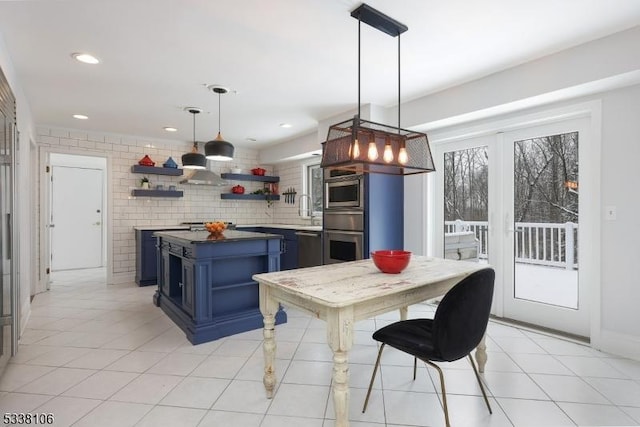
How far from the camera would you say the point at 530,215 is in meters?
3.40

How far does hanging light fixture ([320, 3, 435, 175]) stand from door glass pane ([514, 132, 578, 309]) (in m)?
1.67

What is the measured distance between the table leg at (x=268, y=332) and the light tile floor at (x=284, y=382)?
0.38 ft

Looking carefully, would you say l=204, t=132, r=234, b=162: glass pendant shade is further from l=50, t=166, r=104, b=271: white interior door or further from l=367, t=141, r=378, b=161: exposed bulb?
l=50, t=166, r=104, b=271: white interior door

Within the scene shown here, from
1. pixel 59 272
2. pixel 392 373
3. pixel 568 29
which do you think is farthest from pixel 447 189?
pixel 59 272

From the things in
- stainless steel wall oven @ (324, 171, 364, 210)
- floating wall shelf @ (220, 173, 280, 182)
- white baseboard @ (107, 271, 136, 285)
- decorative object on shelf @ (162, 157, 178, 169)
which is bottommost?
white baseboard @ (107, 271, 136, 285)

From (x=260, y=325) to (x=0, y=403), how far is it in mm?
1916

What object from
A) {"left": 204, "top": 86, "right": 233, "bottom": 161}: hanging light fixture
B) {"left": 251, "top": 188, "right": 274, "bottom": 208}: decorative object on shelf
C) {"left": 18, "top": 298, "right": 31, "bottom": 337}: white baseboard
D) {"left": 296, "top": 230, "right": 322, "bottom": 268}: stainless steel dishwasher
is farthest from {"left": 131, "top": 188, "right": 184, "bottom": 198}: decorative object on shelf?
{"left": 204, "top": 86, "right": 233, "bottom": 161}: hanging light fixture

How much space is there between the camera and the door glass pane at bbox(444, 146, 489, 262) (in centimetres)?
377

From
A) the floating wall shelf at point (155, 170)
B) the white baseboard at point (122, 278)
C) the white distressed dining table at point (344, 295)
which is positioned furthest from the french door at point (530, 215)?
the white baseboard at point (122, 278)

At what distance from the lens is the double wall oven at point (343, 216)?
4.08 meters

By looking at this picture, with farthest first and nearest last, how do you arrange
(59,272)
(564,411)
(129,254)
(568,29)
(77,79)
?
(59,272)
(129,254)
(77,79)
(568,29)
(564,411)

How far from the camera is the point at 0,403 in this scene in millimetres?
2072

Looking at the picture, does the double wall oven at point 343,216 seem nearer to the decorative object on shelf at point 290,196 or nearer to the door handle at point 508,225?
the door handle at point 508,225

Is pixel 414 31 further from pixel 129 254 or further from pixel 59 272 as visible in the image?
pixel 59 272
